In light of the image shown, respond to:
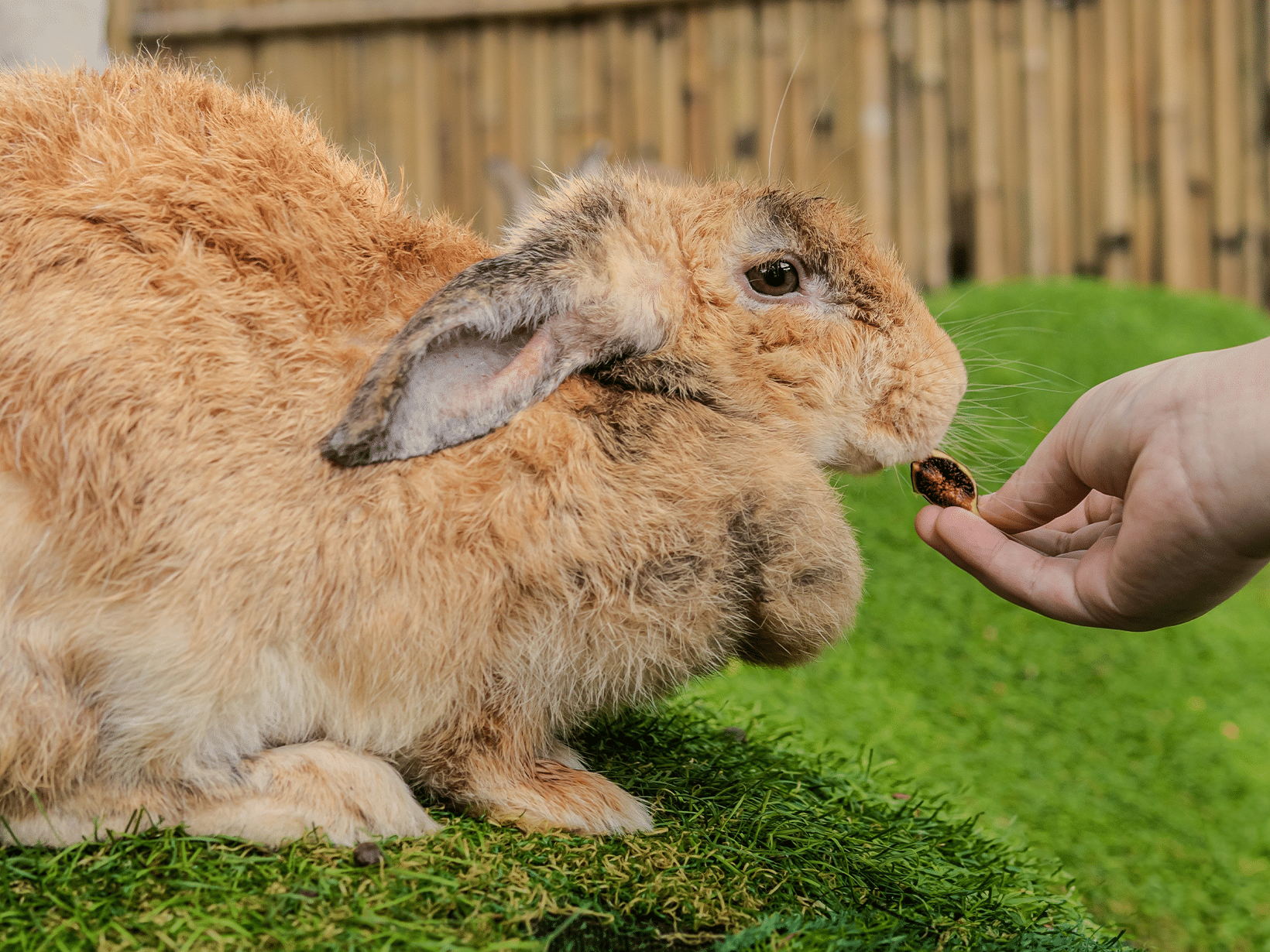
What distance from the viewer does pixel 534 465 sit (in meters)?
1.56

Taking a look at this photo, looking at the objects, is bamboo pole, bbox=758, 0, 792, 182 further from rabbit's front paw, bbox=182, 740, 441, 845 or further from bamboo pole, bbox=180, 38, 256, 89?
rabbit's front paw, bbox=182, 740, 441, 845

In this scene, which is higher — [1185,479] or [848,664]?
[1185,479]

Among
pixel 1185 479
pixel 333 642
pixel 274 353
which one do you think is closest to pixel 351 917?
pixel 333 642

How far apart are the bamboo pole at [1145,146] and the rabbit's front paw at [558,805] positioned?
5555 mm

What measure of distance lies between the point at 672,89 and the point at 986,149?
1.89 metres

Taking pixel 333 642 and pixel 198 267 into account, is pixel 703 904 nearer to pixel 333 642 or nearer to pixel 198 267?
pixel 333 642

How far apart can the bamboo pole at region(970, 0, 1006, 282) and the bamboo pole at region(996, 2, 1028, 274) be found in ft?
0.10

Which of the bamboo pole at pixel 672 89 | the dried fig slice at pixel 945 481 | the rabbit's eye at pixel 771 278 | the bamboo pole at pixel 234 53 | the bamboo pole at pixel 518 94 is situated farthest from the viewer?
the bamboo pole at pixel 234 53

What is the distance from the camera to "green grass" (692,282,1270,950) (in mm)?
2613

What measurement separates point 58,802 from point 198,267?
793mm

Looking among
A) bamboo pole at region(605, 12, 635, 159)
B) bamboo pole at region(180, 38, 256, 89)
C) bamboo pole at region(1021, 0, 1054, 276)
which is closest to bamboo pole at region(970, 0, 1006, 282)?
bamboo pole at region(1021, 0, 1054, 276)

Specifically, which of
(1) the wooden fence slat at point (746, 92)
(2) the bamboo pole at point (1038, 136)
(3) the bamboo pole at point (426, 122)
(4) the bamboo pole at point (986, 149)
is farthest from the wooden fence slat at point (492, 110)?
(2) the bamboo pole at point (1038, 136)

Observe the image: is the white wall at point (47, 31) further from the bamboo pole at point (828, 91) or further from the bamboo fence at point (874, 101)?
the bamboo pole at point (828, 91)

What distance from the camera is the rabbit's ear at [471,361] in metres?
1.42
